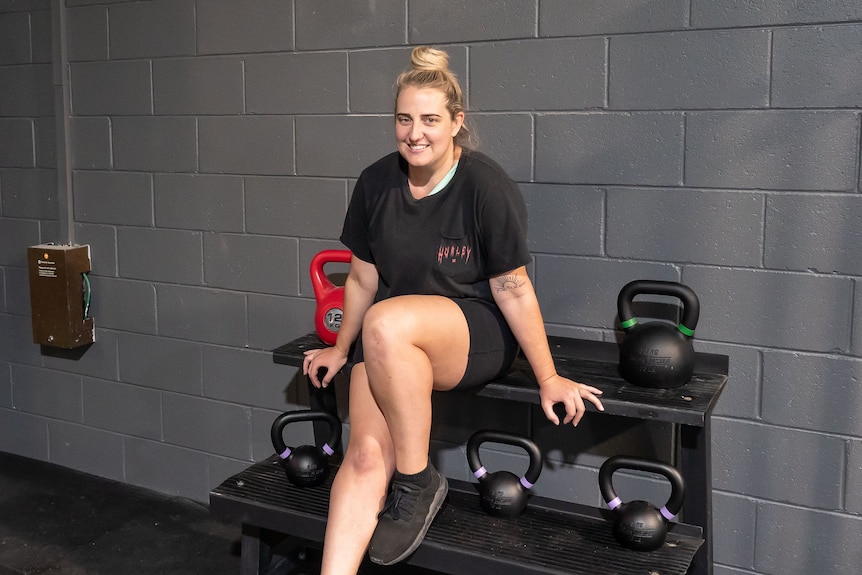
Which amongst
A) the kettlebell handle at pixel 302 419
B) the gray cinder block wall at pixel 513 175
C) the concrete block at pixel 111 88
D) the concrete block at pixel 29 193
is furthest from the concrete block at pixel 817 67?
the concrete block at pixel 29 193

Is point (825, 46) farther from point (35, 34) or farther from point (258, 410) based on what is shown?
point (35, 34)

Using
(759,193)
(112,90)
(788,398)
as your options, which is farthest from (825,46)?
(112,90)

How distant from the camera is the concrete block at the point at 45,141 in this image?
10.2ft

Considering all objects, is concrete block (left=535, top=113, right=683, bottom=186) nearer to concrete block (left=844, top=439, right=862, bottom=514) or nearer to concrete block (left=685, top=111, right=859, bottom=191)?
concrete block (left=685, top=111, right=859, bottom=191)

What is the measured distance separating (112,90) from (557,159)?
1.59 meters

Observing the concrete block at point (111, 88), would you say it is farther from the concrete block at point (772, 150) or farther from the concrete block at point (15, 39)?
the concrete block at point (772, 150)

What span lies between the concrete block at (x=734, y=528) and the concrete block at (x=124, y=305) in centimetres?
188

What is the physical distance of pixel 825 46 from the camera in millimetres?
1962

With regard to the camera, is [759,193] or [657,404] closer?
[657,404]

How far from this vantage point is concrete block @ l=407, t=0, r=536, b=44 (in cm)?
227

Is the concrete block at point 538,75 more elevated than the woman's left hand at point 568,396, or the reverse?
the concrete block at point 538,75

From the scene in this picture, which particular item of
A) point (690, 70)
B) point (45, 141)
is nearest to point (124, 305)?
point (45, 141)

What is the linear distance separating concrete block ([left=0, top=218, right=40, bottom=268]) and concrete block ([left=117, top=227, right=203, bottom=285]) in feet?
1.32

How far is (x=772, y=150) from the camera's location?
2043 mm
